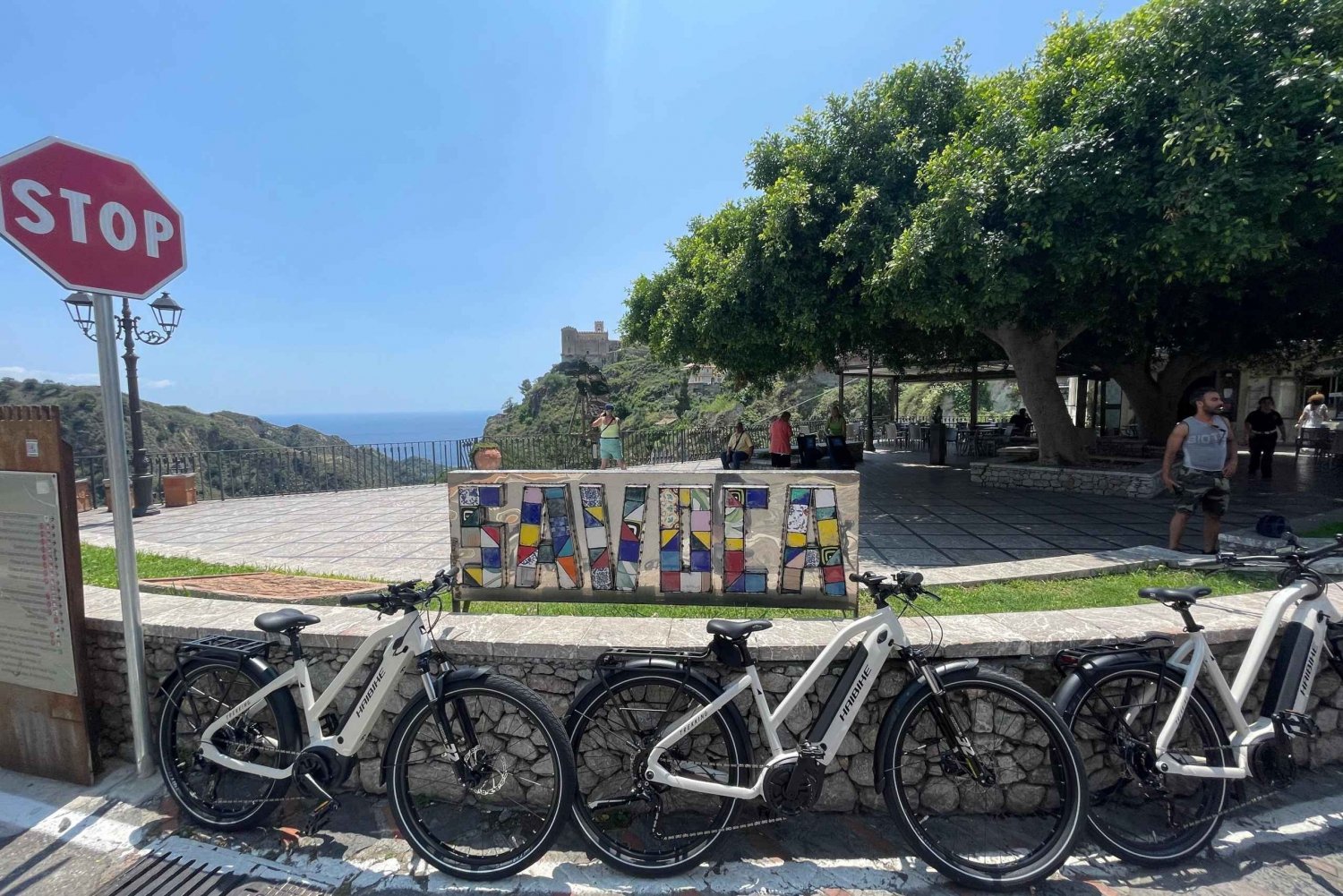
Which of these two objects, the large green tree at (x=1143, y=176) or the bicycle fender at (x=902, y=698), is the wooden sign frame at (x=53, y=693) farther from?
the large green tree at (x=1143, y=176)

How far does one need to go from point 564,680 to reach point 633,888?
0.80 metres

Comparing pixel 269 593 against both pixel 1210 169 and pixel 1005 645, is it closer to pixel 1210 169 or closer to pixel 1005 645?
pixel 1005 645

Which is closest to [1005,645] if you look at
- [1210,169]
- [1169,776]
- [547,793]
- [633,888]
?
[1169,776]

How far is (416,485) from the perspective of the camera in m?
14.4

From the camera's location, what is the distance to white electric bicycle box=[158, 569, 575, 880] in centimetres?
231

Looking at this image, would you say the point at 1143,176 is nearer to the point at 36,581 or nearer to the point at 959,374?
the point at 36,581

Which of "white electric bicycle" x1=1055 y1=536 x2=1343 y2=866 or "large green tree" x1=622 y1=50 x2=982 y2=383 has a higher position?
"large green tree" x1=622 y1=50 x2=982 y2=383

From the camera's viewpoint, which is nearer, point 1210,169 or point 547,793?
point 547,793

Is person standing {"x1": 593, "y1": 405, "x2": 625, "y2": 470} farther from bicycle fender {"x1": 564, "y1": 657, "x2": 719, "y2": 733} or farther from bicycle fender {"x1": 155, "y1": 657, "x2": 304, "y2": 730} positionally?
bicycle fender {"x1": 564, "y1": 657, "x2": 719, "y2": 733}

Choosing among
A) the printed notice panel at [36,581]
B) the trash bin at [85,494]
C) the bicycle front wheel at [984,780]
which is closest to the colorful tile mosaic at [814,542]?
the bicycle front wheel at [984,780]

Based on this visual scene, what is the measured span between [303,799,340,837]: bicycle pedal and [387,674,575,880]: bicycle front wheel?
315 millimetres

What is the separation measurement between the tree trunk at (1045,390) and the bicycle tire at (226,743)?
10678mm

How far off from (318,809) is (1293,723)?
12.7 feet

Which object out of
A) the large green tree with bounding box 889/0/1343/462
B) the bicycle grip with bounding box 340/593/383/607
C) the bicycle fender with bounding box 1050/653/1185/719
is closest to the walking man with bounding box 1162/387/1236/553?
the large green tree with bounding box 889/0/1343/462
